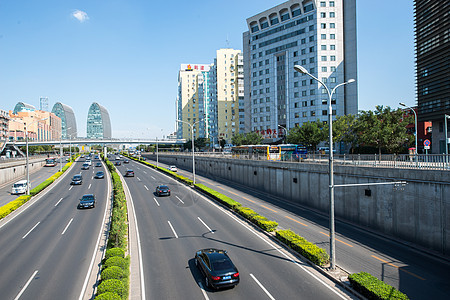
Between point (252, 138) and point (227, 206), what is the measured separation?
56.2 meters

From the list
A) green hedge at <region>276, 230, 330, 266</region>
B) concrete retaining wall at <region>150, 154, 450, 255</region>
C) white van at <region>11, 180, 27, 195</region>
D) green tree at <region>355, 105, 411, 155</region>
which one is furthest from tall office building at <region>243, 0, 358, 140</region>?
white van at <region>11, 180, 27, 195</region>

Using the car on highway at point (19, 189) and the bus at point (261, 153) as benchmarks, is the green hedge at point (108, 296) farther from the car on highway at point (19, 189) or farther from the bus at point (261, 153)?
the car on highway at point (19, 189)

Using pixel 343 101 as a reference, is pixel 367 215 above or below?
below

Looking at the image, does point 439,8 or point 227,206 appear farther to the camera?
point 439,8

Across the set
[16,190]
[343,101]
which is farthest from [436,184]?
[343,101]

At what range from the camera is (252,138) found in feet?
282

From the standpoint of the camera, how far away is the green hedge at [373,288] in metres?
12.0

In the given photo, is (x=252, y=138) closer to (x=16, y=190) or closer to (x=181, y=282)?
(x=16, y=190)

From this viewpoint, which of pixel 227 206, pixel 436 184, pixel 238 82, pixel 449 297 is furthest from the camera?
pixel 238 82

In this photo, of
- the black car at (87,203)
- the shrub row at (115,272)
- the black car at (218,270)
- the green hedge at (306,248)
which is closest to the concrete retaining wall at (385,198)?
the green hedge at (306,248)

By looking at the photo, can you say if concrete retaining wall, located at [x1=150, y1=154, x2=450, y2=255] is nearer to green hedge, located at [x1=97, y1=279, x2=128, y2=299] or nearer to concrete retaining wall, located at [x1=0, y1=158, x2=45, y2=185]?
green hedge, located at [x1=97, y1=279, x2=128, y2=299]

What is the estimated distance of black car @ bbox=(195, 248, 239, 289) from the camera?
13562mm

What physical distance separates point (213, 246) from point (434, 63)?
49183mm

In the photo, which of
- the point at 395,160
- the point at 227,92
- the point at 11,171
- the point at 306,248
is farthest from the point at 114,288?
the point at 227,92
